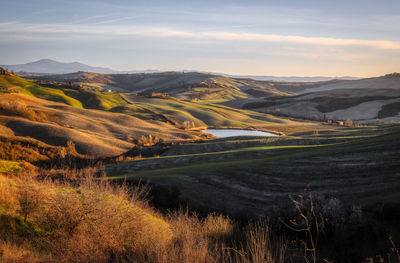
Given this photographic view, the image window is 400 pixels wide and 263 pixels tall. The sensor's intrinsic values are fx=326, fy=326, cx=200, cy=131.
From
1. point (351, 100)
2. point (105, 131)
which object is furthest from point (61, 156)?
point (351, 100)

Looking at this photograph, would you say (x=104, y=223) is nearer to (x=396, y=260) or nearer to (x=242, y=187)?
(x=396, y=260)

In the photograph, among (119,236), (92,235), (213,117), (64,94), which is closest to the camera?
(92,235)

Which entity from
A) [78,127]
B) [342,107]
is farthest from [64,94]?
[342,107]

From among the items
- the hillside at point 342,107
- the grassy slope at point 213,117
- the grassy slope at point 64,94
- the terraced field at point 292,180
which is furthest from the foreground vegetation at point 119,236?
the hillside at point 342,107

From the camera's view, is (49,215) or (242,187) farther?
(242,187)

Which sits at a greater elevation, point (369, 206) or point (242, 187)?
point (369, 206)

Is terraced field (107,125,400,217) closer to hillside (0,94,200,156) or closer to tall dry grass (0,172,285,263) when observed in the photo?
tall dry grass (0,172,285,263)

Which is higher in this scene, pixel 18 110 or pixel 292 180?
pixel 18 110

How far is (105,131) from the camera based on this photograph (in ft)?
164

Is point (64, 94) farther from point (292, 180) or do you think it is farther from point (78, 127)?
point (292, 180)

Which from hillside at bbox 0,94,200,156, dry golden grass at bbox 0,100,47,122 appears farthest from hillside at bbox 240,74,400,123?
dry golden grass at bbox 0,100,47,122

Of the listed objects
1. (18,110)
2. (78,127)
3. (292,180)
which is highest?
(18,110)

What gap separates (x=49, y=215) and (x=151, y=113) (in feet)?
230

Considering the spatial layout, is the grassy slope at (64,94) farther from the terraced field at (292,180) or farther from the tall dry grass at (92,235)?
the tall dry grass at (92,235)
